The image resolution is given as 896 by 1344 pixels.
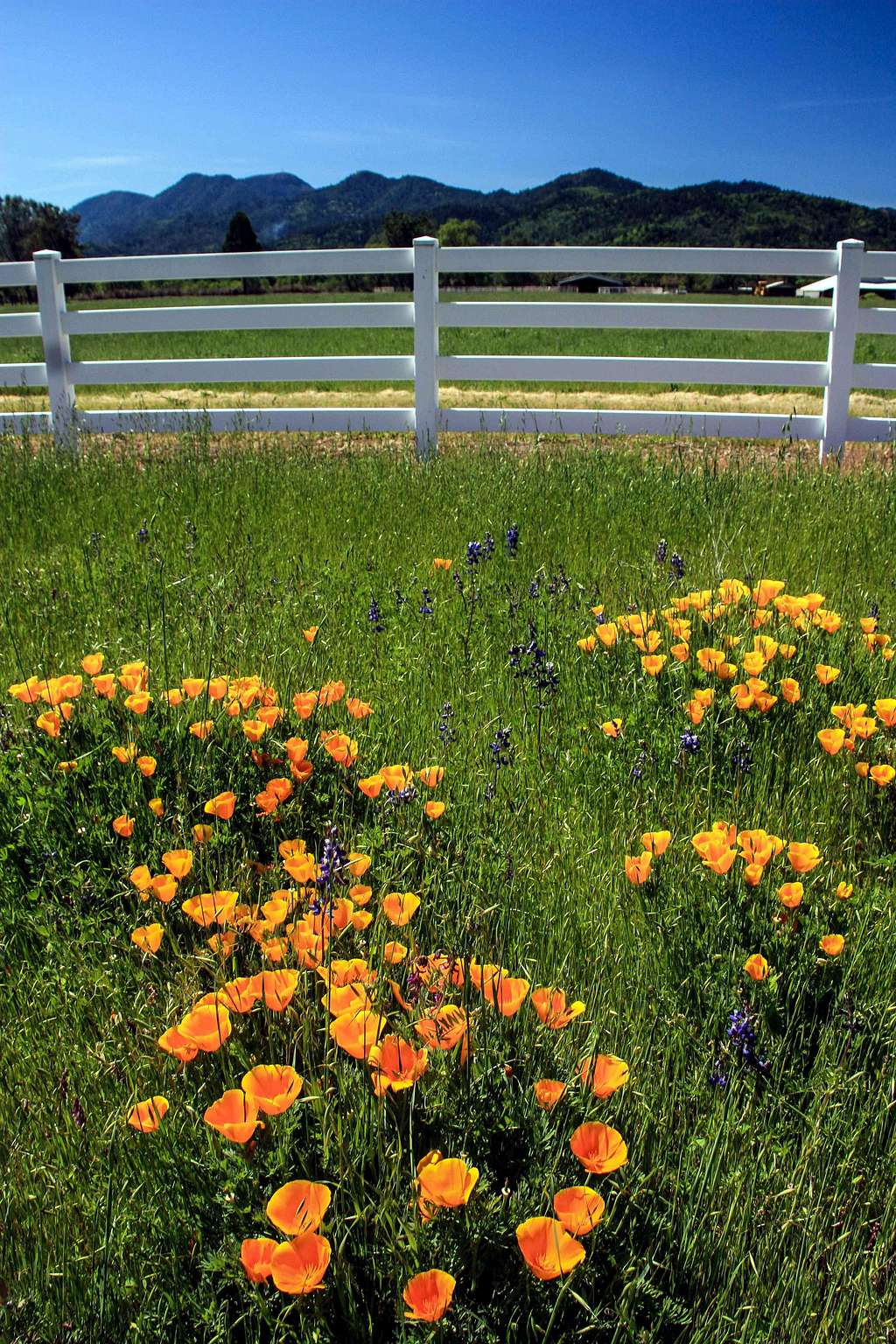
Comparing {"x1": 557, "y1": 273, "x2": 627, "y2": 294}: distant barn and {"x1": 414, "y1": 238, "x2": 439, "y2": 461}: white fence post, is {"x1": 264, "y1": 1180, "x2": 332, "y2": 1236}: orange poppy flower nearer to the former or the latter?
{"x1": 414, "y1": 238, "x2": 439, "y2": 461}: white fence post

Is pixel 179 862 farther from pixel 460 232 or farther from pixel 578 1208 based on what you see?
pixel 460 232

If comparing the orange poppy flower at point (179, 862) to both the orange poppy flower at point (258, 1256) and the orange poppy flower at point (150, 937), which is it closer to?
the orange poppy flower at point (150, 937)

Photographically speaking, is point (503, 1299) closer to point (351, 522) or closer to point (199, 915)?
point (199, 915)

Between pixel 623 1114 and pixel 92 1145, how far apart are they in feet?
3.06

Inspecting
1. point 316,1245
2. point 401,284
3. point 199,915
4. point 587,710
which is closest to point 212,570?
point 587,710

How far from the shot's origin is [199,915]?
199cm

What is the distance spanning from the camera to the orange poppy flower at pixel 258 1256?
1298 mm

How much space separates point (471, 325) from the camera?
9289 mm

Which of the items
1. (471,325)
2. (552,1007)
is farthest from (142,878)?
(471,325)

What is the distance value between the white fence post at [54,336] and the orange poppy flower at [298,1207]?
30.5ft

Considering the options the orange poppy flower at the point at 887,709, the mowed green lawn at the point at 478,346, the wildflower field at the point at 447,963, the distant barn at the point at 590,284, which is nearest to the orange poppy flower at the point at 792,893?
the wildflower field at the point at 447,963

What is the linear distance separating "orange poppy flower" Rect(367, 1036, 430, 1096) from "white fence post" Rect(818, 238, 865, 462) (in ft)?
26.8

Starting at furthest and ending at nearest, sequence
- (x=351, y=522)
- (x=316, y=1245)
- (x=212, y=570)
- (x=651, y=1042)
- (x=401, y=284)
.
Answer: (x=401, y=284)
(x=351, y=522)
(x=212, y=570)
(x=651, y=1042)
(x=316, y=1245)

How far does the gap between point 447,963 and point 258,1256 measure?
0.75 metres
